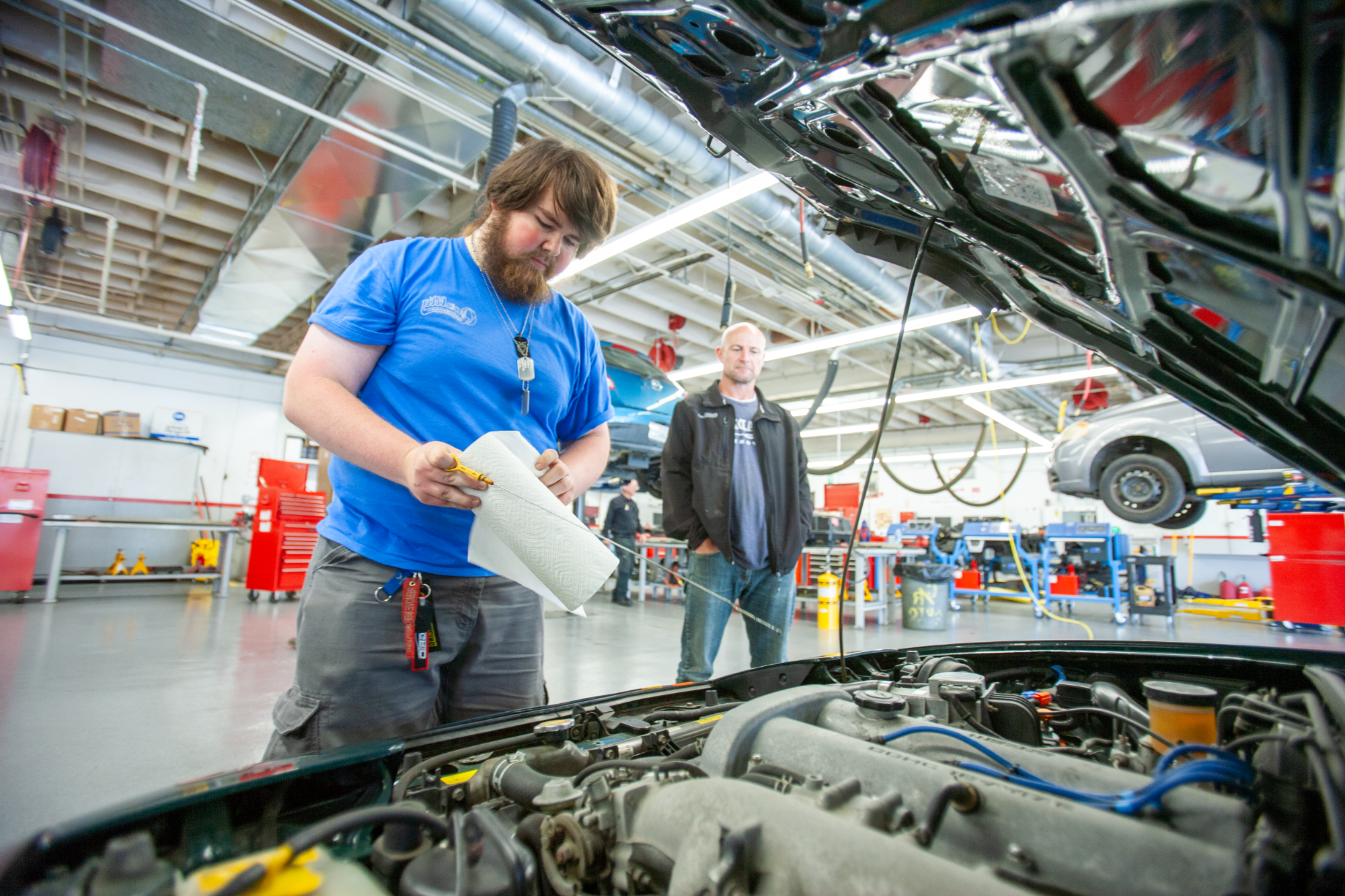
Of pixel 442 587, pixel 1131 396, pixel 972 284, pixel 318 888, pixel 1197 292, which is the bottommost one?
pixel 318 888

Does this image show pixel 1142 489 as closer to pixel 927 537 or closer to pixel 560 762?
pixel 927 537

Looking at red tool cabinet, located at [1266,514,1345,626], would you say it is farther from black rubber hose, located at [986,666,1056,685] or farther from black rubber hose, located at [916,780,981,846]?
black rubber hose, located at [916,780,981,846]

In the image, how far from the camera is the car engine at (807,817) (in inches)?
15.7

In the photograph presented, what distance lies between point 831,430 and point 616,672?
784 cm

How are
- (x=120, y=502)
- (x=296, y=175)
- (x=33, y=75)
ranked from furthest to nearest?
(x=120, y=502)
(x=296, y=175)
(x=33, y=75)

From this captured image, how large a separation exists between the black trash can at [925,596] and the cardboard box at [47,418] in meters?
9.72

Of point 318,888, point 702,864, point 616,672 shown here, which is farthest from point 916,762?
point 616,672

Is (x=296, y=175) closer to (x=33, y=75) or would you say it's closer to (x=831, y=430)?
(x=33, y=75)

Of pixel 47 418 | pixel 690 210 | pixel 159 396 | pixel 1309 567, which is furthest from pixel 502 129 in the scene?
pixel 159 396

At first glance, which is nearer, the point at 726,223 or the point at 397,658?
the point at 397,658

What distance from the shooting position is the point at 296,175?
380 cm

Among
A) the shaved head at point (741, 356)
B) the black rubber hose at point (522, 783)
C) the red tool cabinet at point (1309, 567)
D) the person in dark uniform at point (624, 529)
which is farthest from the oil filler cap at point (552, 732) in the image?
the red tool cabinet at point (1309, 567)

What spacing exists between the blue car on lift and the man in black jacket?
6.56 feet

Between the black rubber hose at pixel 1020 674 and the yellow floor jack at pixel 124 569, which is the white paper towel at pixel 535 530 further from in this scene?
the yellow floor jack at pixel 124 569
